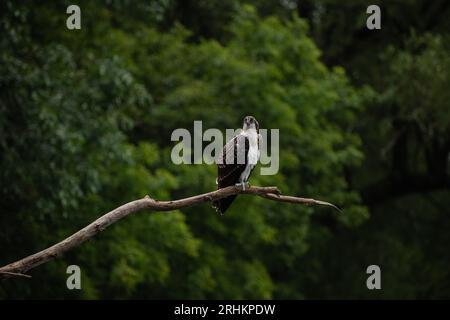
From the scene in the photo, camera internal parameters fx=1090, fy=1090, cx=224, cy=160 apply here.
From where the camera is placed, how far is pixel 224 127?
2130 cm

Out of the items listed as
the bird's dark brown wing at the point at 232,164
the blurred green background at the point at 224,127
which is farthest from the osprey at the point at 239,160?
the blurred green background at the point at 224,127

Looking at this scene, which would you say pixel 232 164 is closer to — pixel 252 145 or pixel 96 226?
pixel 252 145

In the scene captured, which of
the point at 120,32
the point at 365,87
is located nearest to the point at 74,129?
the point at 120,32

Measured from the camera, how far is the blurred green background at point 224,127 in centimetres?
1698

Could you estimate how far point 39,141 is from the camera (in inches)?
650

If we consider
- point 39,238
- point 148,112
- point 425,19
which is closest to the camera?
point 39,238

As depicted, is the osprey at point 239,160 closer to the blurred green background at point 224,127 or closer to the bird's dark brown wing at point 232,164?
the bird's dark brown wing at point 232,164

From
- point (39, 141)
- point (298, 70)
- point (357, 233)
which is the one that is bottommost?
point (357, 233)

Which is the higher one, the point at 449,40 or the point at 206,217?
the point at 449,40

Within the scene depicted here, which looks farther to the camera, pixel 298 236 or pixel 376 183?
pixel 376 183

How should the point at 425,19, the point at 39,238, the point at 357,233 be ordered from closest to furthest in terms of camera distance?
the point at 39,238
the point at 425,19
the point at 357,233

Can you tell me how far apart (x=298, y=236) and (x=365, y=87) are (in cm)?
415

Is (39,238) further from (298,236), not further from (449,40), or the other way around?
(449,40)

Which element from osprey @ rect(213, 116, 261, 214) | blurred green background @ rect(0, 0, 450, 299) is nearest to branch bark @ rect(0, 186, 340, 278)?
osprey @ rect(213, 116, 261, 214)
